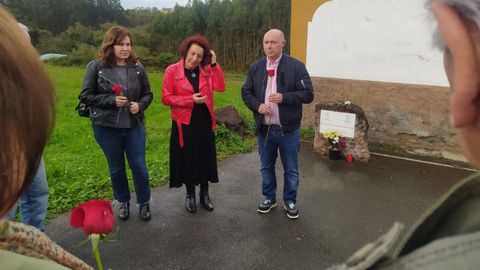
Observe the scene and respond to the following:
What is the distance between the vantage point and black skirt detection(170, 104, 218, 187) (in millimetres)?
4105

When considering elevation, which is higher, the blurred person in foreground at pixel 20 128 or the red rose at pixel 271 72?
the blurred person in foreground at pixel 20 128

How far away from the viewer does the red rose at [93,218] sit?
1319 mm

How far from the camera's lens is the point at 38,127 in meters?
0.72

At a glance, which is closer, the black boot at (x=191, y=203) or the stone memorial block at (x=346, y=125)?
the black boot at (x=191, y=203)

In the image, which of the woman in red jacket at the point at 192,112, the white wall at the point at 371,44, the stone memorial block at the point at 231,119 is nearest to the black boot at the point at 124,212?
the woman in red jacket at the point at 192,112

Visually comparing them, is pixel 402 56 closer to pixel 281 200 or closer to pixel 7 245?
pixel 281 200

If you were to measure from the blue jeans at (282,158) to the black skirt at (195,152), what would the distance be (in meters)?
0.57

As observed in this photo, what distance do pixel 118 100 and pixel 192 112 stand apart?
0.79 m

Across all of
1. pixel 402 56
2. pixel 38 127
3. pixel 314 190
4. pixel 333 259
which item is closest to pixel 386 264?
pixel 38 127

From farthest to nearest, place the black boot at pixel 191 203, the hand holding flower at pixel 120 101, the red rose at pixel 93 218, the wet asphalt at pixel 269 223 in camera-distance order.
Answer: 1. the black boot at pixel 191 203
2. the hand holding flower at pixel 120 101
3. the wet asphalt at pixel 269 223
4. the red rose at pixel 93 218

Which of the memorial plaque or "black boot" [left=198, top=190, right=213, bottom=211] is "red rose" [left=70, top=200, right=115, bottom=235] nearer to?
"black boot" [left=198, top=190, right=213, bottom=211]

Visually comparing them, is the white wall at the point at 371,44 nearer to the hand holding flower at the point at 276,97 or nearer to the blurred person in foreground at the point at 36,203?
the hand holding flower at the point at 276,97

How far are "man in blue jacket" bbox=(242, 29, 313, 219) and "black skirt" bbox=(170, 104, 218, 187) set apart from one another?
537 mm

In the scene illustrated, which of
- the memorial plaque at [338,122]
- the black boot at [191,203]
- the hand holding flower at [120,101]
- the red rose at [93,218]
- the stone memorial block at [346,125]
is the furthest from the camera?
the memorial plaque at [338,122]
